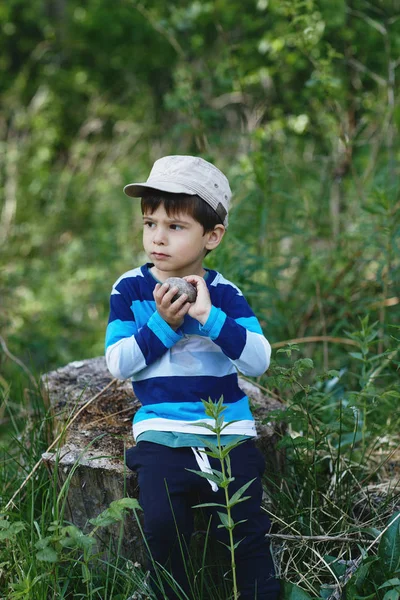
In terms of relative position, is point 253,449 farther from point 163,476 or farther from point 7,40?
point 7,40

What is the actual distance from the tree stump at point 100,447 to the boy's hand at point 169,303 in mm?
489

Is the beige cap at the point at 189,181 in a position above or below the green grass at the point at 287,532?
above

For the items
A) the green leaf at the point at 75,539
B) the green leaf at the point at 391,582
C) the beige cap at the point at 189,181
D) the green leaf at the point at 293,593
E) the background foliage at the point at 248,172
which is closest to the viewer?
the green leaf at the point at 75,539

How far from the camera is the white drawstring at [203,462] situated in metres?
2.08

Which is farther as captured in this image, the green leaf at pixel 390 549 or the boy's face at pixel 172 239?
the boy's face at pixel 172 239

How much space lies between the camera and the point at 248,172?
11.8ft

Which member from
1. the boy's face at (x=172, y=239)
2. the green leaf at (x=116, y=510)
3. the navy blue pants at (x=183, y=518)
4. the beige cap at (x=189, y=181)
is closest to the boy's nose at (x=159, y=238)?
the boy's face at (x=172, y=239)

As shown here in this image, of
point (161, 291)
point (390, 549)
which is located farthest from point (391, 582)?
point (161, 291)

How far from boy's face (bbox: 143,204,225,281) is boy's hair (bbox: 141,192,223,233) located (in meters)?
0.01

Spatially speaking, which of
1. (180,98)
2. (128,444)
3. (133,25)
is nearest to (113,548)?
(128,444)

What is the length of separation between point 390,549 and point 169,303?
38.3 inches

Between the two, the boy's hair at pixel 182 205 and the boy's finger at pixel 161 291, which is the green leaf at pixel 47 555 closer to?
the boy's finger at pixel 161 291

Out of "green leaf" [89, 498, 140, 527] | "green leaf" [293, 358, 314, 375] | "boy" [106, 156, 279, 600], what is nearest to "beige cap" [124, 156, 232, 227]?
"boy" [106, 156, 279, 600]

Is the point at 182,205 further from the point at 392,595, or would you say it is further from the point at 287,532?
the point at 392,595
